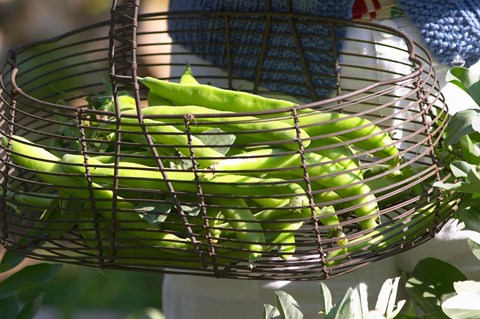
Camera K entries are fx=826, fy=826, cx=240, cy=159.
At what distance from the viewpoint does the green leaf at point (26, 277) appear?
1.17 meters

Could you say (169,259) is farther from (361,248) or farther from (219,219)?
(361,248)

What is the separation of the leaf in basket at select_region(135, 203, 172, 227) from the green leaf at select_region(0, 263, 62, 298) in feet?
1.14

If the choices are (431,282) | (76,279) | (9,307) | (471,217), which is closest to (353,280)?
Answer: (431,282)

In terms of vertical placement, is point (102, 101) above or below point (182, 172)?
above

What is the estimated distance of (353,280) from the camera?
4.14 feet

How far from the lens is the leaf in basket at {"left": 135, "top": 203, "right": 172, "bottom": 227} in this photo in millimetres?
881

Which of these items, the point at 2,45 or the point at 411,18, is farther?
the point at 2,45

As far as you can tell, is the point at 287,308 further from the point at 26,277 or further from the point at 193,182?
the point at 26,277

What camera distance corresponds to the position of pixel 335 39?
1.23 meters

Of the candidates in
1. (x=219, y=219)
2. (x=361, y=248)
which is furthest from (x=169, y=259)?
(x=361, y=248)

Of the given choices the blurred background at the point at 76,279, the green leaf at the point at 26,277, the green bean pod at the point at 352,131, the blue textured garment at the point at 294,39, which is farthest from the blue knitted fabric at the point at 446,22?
the blurred background at the point at 76,279

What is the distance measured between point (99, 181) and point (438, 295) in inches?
19.2

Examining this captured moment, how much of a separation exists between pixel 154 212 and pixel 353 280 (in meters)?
0.48

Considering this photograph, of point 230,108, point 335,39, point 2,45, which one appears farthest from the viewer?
point 2,45
